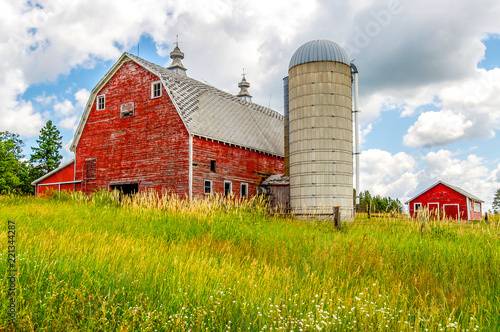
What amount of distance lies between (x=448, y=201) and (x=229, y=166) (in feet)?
67.6

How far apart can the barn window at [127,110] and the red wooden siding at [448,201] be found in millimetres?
24124

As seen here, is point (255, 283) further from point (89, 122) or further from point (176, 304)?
point (89, 122)

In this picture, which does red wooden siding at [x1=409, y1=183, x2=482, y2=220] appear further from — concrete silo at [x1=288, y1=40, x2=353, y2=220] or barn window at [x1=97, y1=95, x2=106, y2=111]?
barn window at [x1=97, y1=95, x2=106, y2=111]

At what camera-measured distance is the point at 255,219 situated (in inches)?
608

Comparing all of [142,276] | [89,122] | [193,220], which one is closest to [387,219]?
[193,220]

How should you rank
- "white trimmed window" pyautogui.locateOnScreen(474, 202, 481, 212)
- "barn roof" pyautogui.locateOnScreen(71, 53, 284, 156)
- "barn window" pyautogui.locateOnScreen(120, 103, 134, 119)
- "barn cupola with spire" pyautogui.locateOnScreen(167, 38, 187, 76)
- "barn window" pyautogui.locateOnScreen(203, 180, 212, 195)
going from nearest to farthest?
1. "barn window" pyautogui.locateOnScreen(203, 180, 212, 195)
2. "barn roof" pyautogui.locateOnScreen(71, 53, 284, 156)
3. "barn window" pyautogui.locateOnScreen(120, 103, 134, 119)
4. "white trimmed window" pyautogui.locateOnScreen(474, 202, 481, 212)
5. "barn cupola with spire" pyautogui.locateOnScreen(167, 38, 187, 76)

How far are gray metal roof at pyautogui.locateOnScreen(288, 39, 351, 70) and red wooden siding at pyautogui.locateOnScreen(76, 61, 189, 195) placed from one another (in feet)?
24.6

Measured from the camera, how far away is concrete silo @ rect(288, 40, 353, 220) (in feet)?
70.7

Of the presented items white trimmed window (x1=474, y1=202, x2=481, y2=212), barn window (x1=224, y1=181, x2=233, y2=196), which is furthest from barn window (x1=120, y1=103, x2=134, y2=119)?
white trimmed window (x1=474, y1=202, x2=481, y2=212)

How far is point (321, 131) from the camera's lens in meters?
21.7

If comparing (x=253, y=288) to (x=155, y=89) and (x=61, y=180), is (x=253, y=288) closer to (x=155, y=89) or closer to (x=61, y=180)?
(x=155, y=89)

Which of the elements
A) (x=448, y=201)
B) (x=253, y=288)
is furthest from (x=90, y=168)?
(x=448, y=201)

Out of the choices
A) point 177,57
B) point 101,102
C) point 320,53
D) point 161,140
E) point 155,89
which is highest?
point 177,57

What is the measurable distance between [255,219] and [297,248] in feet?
19.0
